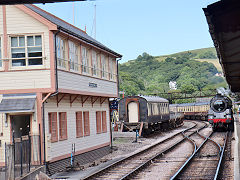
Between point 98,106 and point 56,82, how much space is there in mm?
6283

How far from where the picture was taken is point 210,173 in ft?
44.9

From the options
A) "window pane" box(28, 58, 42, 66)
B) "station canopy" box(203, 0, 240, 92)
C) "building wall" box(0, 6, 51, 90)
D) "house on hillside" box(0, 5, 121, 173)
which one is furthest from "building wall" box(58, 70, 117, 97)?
"station canopy" box(203, 0, 240, 92)

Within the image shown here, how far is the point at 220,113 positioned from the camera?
33.6m

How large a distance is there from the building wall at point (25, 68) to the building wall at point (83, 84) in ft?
2.40

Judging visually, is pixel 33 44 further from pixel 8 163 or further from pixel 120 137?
pixel 120 137

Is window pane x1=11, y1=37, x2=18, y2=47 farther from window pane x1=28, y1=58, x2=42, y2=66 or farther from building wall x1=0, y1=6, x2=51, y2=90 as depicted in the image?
window pane x1=28, y1=58, x2=42, y2=66

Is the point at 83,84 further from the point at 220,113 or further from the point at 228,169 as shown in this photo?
the point at 220,113

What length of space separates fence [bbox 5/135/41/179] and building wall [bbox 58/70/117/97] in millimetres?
2528

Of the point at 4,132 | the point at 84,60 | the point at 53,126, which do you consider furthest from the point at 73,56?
the point at 4,132

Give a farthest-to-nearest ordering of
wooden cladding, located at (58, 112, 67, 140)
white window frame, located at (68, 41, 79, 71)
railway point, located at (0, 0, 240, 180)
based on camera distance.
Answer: white window frame, located at (68, 41, 79, 71) < wooden cladding, located at (58, 112, 67, 140) < railway point, located at (0, 0, 240, 180)

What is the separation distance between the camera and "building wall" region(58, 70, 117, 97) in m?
15.3

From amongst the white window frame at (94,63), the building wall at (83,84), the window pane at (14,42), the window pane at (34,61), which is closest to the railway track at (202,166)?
the building wall at (83,84)

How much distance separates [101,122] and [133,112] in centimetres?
1251

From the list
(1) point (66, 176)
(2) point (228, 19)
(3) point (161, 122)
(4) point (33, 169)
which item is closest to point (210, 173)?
(1) point (66, 176)
